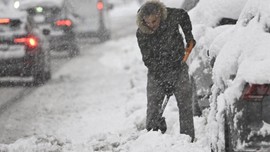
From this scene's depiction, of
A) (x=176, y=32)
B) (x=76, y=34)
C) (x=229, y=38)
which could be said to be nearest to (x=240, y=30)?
(x=229, y=38)

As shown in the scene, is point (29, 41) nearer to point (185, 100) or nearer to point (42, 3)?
point (42, 3)

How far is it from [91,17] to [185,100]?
15.7 metres

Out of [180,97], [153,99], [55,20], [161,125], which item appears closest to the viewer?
[180,97]

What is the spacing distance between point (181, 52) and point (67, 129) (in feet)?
9.25

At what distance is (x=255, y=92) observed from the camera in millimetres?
4926

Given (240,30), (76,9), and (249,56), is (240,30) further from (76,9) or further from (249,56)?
(76,9)

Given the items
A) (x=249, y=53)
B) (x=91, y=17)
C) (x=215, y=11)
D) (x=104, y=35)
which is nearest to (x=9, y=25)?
(x=215, y=11)

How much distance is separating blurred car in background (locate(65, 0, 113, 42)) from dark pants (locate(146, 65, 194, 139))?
12.8m

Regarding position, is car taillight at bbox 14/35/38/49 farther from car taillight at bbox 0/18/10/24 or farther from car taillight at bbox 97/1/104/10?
car taillight at bbox 97/1/104/10

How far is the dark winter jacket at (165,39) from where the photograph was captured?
667 cm

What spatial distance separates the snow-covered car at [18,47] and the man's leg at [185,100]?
6.57 meters

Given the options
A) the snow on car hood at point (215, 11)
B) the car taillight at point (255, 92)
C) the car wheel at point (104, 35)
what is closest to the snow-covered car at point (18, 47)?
the snow on car hood at point (215, 11)

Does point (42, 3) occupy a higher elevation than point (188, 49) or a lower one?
lower

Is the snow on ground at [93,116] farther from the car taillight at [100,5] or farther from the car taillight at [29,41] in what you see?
the car taillight at [100,5]
